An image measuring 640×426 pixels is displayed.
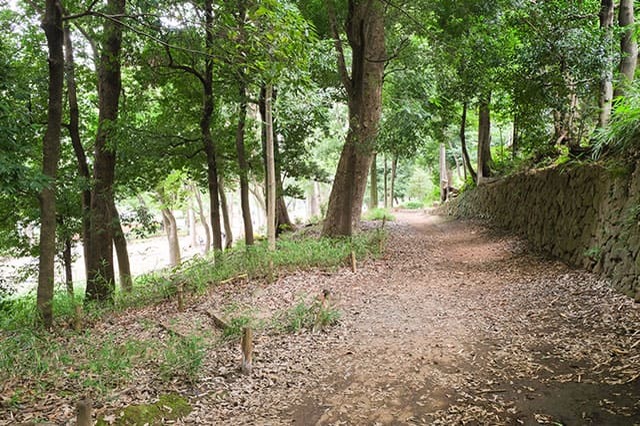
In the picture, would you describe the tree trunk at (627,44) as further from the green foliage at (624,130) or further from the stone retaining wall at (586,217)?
the stone retaining wall at (586,217)

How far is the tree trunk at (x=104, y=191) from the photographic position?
8617mm

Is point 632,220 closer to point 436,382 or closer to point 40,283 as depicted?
point 436,382

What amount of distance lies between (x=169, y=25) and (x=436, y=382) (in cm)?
653

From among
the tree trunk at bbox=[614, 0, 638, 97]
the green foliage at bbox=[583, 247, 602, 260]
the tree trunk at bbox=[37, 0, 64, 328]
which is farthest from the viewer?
the tree trunk at bbox=[614, 0, 638, 97]

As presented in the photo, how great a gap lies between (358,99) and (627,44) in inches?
230

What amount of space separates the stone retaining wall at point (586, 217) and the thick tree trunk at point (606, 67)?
1181mm

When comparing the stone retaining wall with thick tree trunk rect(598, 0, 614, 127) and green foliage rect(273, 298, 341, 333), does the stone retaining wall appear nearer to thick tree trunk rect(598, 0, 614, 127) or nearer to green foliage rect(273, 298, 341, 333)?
thick tree trunk rect(598, 0, 614, 127)

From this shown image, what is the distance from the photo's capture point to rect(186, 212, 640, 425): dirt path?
11.3ft

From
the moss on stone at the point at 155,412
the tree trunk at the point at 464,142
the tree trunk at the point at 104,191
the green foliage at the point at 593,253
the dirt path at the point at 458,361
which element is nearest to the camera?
the moss on stone at the point at 155,412

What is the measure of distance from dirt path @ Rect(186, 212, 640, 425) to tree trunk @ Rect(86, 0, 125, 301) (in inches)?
Answer: 153

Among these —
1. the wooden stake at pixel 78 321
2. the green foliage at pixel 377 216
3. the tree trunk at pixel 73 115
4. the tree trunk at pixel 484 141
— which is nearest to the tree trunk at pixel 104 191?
the tree trunk at pixel 73 115

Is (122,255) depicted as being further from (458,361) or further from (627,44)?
(627,44)

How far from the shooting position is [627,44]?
25.4 ft

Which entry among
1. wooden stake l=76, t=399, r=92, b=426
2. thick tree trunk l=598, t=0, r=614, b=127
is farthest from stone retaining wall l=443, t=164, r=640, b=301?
wooden stake l=76, t=399, r=92, b=426
